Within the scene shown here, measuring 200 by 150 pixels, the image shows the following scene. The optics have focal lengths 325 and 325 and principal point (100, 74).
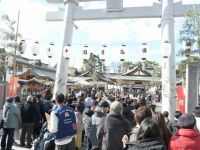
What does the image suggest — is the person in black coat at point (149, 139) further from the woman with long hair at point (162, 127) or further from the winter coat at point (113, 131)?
the winter coat at point (113, 131)

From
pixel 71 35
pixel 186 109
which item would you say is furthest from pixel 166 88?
pixel 71 35

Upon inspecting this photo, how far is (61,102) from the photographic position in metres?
5.95

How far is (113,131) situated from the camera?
17.6ft

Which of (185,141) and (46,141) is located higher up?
(185,141)

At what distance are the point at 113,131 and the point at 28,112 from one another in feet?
17.0

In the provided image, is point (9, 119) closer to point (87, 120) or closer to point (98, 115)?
point (87, 120)

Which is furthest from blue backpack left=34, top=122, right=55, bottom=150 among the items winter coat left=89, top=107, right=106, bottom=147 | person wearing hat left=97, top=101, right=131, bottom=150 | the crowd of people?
winter coat left=89, top=107, right=106, bottom=147

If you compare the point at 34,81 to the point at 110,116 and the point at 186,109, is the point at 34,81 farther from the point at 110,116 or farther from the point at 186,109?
the point at 110,116

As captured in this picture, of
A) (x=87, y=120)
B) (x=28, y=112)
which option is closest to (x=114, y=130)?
(x=87, y=120)

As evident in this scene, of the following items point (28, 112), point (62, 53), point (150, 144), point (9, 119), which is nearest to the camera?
point (150, 144)

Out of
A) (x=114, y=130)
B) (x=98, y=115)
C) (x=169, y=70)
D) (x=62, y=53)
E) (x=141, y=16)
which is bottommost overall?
(x=114, y=130)

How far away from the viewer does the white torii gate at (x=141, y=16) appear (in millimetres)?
14938

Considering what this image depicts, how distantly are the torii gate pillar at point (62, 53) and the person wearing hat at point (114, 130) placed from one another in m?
12.2

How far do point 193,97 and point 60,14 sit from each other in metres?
9.75
